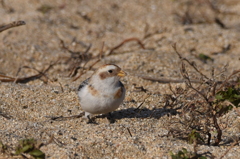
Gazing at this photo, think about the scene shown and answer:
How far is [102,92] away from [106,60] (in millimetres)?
2533

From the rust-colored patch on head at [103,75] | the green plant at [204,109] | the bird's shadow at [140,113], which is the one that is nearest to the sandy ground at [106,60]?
the bird's shadow at [140,113]

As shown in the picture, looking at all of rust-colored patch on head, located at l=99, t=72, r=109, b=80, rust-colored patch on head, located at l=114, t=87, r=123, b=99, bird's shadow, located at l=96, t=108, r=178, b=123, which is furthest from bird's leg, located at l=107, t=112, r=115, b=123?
rust-colored patch on head, located at l=99, t=72, r=109, b=80

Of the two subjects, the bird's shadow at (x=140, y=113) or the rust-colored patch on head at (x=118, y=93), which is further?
the bird's shadow at (x=140, y=113)

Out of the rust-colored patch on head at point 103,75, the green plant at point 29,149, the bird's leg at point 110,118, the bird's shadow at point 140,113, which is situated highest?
the rust-colored patch on head at point 103,75

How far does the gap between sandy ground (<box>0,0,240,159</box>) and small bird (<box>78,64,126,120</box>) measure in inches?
8.7

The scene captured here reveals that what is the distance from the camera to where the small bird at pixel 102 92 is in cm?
417

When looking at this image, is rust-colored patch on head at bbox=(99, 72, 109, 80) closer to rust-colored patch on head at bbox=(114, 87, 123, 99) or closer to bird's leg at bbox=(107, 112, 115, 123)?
rust-colored patch on head at bbox=(114, 87, 123, 99)

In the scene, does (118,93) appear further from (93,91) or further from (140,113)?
(140,113)

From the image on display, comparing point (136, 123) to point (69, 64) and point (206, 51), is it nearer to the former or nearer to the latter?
point (69, 64)

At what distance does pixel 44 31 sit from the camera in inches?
302

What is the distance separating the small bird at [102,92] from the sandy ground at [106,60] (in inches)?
8.7

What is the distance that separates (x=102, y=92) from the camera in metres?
4.20

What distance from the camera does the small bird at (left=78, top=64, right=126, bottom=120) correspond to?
417 centimetres

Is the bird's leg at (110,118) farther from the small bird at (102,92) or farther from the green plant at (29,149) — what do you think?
the green plant at (29,149)
